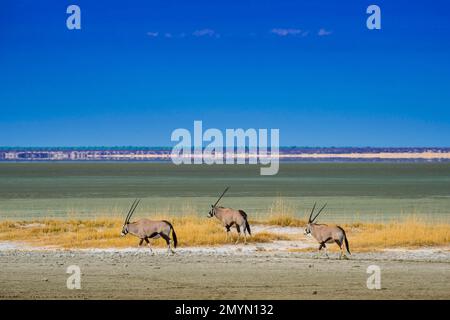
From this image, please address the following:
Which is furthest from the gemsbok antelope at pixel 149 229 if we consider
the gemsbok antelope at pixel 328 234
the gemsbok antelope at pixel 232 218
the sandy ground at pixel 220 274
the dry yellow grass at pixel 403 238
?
the dry yellow grass at pixel 403 238

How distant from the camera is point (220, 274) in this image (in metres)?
14.6

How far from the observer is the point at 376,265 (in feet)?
51.7

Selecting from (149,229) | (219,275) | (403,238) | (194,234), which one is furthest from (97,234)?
(403,238)

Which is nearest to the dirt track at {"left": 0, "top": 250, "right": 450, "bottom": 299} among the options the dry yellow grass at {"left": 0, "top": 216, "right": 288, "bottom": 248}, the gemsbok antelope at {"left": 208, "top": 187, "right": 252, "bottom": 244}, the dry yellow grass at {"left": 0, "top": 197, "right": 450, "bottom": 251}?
the gemsbok antelope at {"left": 208, "top": 187, "right": 252, "bottom": 244}

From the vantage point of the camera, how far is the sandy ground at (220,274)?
12.4 metres

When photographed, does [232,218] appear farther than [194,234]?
No

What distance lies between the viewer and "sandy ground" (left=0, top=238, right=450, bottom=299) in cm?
1245

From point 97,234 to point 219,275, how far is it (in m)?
7.66

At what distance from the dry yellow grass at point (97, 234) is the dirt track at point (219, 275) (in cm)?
175

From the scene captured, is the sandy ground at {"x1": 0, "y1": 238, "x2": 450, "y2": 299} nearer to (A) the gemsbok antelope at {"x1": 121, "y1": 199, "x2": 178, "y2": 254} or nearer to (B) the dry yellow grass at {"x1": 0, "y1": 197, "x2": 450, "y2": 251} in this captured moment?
(A) the gemsbok antelope at {"x1": 121, "y1": 199, "x2": 178, "y2": 254}

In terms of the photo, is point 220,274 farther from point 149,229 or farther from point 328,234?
point 149,229
